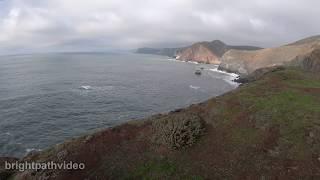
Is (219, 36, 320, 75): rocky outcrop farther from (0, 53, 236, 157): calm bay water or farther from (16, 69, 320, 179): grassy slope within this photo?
(16, 69, 320, 179): grassy slope

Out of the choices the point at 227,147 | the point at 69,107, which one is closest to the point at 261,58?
the point at 69,107

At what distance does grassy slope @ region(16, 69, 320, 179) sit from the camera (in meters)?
20.5

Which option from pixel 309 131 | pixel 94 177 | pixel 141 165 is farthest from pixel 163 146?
pixel 309 131

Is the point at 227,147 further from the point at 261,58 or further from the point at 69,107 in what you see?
the point at 261,58

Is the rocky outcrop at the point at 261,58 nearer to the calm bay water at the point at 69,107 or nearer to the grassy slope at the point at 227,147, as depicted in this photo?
the calm bay water at the point at 69,107

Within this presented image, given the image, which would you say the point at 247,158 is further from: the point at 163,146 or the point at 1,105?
the point at 1,105

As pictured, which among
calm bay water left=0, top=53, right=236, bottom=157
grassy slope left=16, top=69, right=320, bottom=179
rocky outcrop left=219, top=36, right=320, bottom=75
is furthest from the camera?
rocky outcrop left=219, top=36, right=320, bottom=75

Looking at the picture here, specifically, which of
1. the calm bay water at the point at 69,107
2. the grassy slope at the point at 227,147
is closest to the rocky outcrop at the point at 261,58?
the calm bay water at the point at 69,107

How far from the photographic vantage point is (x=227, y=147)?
22656 millimetres

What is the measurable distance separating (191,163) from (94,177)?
21.4 ft

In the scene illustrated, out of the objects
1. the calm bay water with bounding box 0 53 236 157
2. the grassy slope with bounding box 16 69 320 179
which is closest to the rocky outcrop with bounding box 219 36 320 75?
the calm bay water with bounding box 0 53 236 157

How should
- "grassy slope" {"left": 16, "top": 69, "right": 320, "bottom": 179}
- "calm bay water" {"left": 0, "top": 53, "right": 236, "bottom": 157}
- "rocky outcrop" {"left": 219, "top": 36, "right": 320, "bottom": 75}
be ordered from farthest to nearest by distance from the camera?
"rocky outcrop" {"left": 219, "top": 36, "right": 320, "bottom": 75}
"calm bay water" {"left": 0, "top": 53, "right": 236, "bottom": 157}
"grassy slope" {"left": 16, "top": 69, "right": 320, "bottom": 179}

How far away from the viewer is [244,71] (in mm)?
145500

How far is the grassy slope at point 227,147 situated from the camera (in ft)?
67.3
